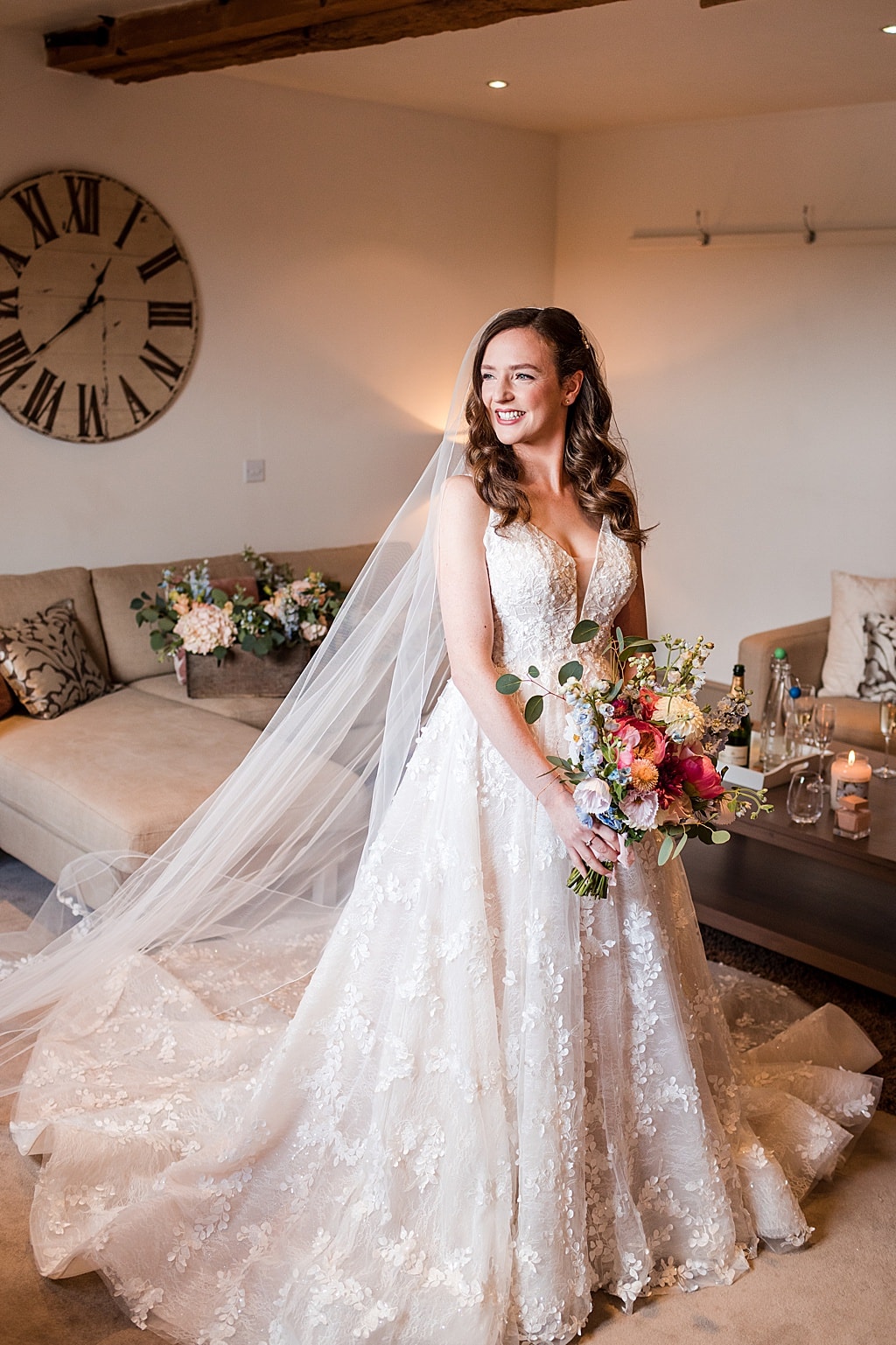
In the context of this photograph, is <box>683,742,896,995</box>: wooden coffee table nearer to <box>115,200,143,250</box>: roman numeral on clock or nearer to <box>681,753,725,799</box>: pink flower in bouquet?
<box>681,753,725,799</box>: pink flower in bouquet

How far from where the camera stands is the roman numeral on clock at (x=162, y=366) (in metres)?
4.95

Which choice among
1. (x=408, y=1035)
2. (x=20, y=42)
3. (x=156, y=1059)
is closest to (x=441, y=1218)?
(x=408, y=1035)

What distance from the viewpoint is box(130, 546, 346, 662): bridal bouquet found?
14.8 ft

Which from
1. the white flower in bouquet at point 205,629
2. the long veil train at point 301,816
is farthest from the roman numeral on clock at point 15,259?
the long veil train at point 301,816

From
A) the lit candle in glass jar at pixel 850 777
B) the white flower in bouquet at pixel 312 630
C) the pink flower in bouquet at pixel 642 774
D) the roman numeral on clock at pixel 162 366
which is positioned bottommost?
the lit candle in glass jar at pixel 850 777

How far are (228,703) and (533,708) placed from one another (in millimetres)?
2608

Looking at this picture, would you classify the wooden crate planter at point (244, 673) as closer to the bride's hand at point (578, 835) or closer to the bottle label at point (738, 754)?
the bottle label at point (738, 754)

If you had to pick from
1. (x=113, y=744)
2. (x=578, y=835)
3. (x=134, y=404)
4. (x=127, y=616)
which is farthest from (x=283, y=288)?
(x=578, y=835)

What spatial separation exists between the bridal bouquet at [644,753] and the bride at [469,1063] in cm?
8

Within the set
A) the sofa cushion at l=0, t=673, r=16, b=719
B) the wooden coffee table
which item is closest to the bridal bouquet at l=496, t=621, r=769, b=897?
the wooden coffee table

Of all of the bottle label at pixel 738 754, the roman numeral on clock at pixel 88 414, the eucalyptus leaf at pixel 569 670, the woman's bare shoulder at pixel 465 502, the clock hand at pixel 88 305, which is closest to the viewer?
the eucalyptus leaf at pixel 569 670

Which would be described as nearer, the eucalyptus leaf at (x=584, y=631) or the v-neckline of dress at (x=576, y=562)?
the eucalyptus leaf at (x=584, y=631)

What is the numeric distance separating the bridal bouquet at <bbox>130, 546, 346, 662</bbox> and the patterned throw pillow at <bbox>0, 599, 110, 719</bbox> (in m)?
0.28

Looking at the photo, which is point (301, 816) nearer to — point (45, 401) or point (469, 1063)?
point (469, 1063)
